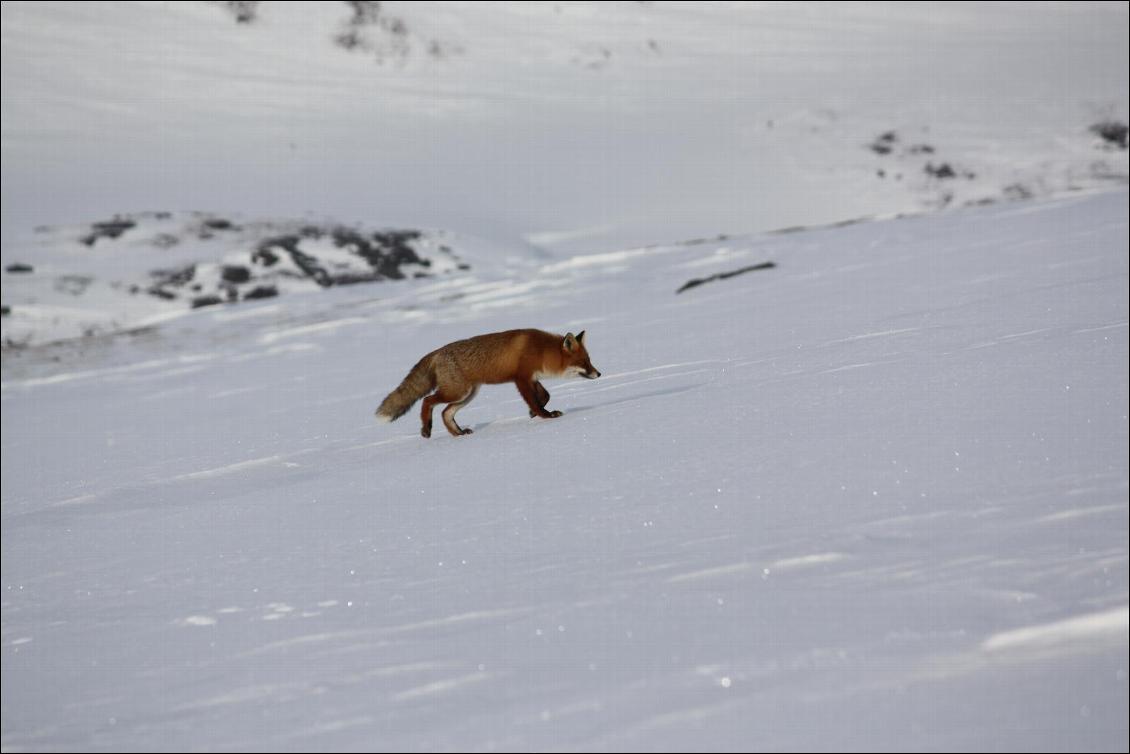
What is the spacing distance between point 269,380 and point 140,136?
19453mm

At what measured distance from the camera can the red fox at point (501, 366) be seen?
6977 mm

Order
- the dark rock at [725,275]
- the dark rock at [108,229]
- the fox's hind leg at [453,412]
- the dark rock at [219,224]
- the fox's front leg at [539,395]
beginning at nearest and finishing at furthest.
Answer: the fox's front leg at [539,395] < the fox's hind leg at [453,412] < the dark rock at [725,275] < the dark rock at [108,229] < the dark rock at [219,224]

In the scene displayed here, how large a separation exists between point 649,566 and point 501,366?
3671 millimetres

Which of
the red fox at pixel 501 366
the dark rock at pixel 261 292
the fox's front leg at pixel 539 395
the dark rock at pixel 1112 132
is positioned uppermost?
the dark rock at pixel 1112 132

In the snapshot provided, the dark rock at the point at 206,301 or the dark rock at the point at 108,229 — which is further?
the dark rock at the point at 108,229

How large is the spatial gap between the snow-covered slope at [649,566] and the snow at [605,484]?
16 millimetres

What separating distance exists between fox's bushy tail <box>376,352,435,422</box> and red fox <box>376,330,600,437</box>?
10mm

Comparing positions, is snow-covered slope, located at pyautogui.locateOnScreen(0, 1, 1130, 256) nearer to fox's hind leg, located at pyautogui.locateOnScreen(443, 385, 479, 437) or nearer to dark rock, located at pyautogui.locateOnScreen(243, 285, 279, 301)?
dark rock, located at pyautogui.locateOnScreen(243, 285, 279, 301)

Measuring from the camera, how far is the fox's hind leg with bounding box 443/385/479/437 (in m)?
7.18

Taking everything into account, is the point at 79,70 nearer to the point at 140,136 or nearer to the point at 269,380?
the point at 140,136

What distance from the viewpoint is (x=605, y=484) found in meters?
4.64

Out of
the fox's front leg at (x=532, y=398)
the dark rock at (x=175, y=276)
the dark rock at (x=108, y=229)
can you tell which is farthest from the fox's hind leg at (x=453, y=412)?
the dark rock at (x=108, y=229)

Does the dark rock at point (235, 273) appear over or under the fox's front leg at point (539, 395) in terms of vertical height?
under

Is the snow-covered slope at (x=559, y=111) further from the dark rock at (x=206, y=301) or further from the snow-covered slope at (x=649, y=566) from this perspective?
the snow-covered slope at (x=649, y=566)
